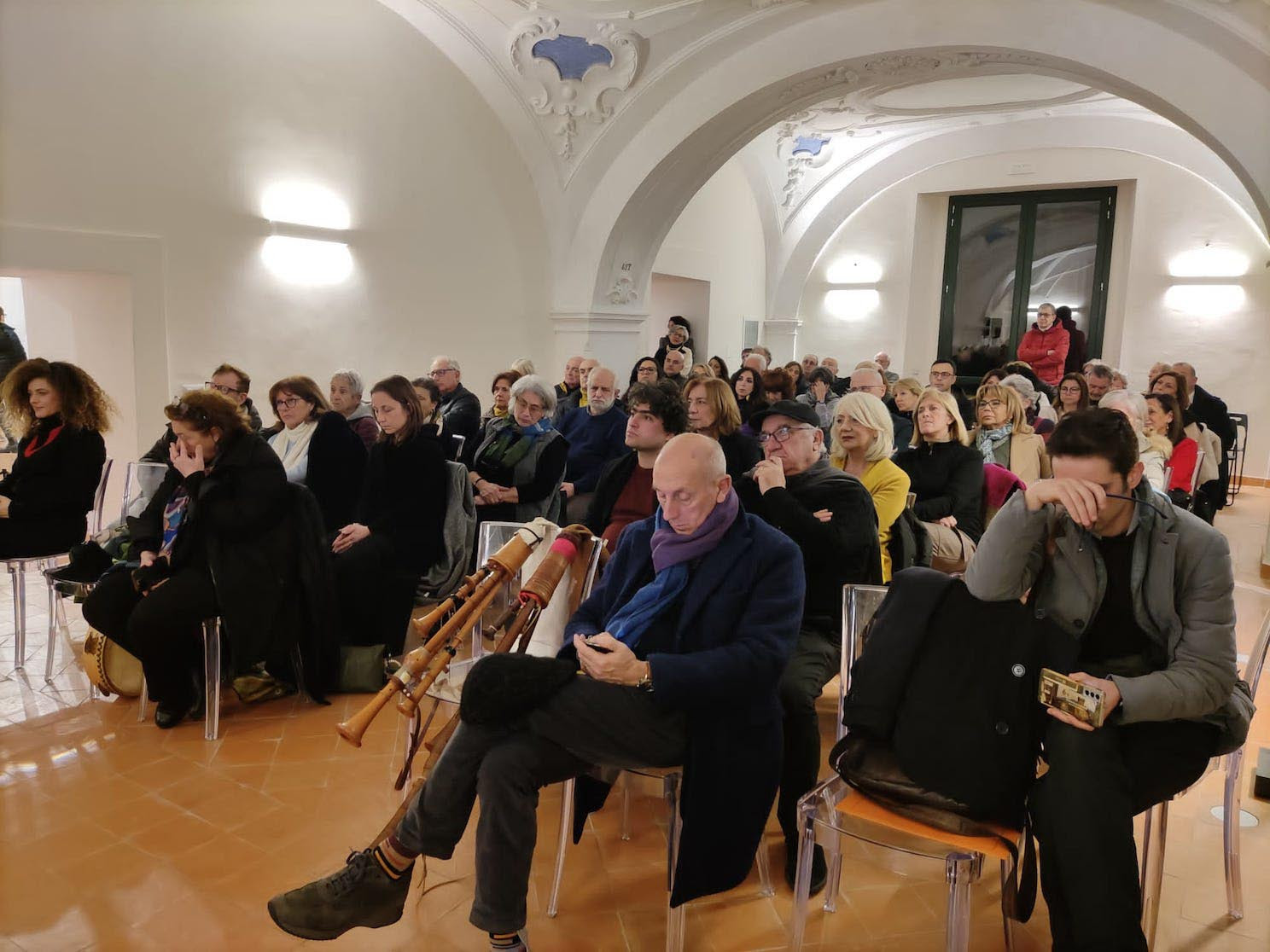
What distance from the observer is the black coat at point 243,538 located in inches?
132

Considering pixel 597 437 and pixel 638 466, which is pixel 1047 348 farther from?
pixel 638 466

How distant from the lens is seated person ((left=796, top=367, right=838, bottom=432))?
7.61 m

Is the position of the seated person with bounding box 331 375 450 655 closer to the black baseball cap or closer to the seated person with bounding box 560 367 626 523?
the seated person with bounding box 560 367 626 523

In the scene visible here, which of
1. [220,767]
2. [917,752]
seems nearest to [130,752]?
[220,767]

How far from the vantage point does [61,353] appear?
685cm

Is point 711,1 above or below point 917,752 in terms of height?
above

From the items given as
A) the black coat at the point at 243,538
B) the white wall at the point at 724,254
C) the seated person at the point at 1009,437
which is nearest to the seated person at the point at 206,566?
the black coat at the point at 243,538

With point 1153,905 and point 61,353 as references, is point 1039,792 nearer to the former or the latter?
point 1153,905

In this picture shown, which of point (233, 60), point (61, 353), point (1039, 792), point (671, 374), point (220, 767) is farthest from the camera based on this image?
point (671, 374)

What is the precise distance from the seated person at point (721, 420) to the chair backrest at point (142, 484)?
7.71 feet

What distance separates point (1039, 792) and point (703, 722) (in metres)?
0.76

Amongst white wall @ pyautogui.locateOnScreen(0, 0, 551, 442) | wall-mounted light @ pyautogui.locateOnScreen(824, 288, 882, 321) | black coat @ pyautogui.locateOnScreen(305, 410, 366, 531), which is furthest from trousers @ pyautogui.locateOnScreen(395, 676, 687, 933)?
wall-mounted light @ pyautogui.locateOnScreen(824, 288, 882, 321)

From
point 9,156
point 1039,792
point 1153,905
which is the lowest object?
point 1153,905

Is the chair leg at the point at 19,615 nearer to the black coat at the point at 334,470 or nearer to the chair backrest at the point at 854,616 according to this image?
the black coat at the point at 334,470
